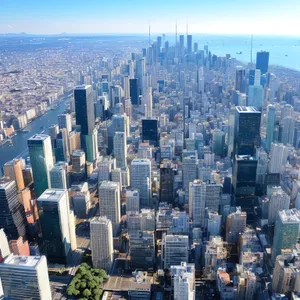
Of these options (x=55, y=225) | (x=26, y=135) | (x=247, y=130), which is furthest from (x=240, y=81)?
(x=55, y=225)

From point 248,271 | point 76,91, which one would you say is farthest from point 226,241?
point 76,91

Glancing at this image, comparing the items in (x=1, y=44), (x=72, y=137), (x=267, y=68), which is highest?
(x=1, y=44)

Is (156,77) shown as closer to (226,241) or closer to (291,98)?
(291,98)

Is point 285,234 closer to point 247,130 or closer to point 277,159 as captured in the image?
point 277,159

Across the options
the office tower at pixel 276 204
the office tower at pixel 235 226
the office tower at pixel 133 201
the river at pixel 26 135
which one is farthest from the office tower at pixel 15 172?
the office tower at pixel 276 204

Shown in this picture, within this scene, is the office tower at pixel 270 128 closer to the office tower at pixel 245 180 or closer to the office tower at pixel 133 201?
the office tower at pixel 245 180

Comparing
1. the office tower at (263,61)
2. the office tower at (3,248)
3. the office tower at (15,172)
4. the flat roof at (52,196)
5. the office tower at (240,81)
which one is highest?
the office tower at (263,61)
